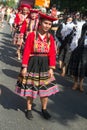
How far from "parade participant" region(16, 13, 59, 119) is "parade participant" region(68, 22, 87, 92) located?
2.71 metres

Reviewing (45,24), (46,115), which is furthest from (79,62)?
(45,24)

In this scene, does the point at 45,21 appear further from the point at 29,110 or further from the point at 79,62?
the point at 79,62

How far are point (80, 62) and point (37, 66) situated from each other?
2931 millimetres

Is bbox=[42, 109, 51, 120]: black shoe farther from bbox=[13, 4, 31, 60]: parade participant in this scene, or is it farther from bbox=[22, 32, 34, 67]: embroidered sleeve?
bbox=[13, 4, 31, 60]: parade participant

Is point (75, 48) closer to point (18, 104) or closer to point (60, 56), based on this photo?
point (60, 56)

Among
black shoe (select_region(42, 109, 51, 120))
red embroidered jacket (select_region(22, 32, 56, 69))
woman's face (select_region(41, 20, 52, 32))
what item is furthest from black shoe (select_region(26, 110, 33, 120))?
woman's face (select_region(41, 20, 52, 32))

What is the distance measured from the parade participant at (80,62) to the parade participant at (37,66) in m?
2.71

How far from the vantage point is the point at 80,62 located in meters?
9.34

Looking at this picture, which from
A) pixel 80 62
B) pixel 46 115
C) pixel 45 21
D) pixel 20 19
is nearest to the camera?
pixel 45 21

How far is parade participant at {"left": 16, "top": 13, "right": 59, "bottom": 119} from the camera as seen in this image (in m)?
6.45

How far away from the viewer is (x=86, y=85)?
1041 cm

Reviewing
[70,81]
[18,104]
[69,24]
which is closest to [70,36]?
[69,24]

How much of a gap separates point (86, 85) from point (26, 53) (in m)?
4.26

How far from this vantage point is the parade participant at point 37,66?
6445mm
